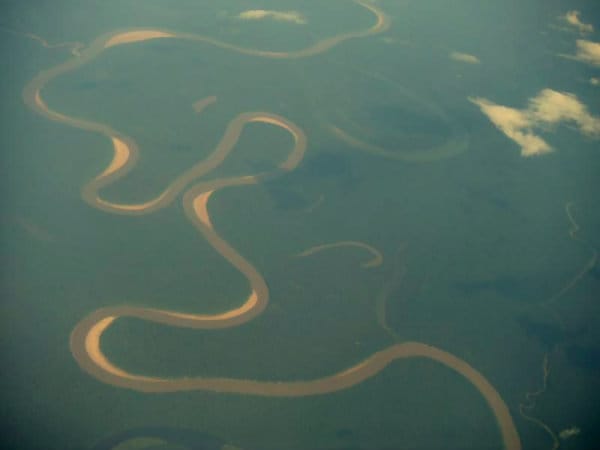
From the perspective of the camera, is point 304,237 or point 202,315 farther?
point 304,237

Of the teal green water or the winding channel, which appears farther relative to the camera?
the winding channel

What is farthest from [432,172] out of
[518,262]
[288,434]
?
[288,434]

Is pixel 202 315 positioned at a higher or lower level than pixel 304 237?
lower

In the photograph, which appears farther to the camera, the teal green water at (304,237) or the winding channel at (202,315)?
the winding channel at (202,315)
